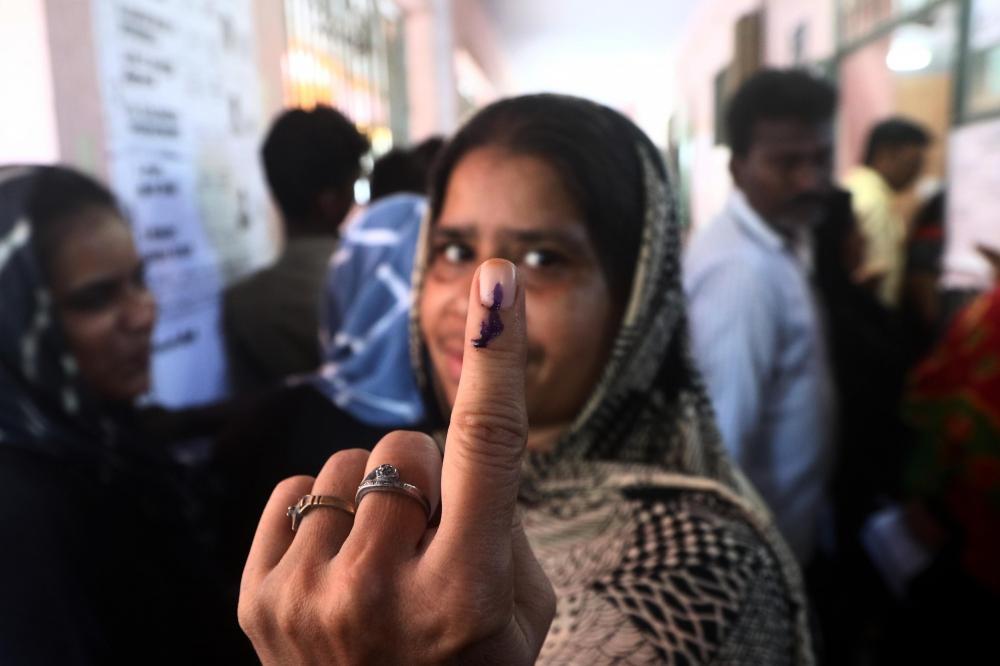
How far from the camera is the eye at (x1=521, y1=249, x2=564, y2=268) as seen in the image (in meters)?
0.63

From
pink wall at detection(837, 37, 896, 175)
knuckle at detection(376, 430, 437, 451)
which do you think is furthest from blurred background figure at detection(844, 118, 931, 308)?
knuckle at detection(376, 430, 437, 451)

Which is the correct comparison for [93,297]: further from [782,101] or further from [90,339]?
[782,101]

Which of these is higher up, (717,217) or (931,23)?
(931,23)

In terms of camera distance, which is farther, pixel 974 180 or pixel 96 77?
pixel 974 180

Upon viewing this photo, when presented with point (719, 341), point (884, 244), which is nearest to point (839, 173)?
point (884, 244)

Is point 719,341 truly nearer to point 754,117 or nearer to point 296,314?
point 754,117

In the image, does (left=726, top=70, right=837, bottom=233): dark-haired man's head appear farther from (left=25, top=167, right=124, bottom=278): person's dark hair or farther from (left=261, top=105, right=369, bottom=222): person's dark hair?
(left=25, top=167, right=124, bottom=278): person's dark hair

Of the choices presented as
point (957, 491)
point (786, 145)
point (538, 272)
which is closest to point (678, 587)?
point (538, 272)

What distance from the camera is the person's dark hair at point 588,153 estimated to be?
2.24 feet

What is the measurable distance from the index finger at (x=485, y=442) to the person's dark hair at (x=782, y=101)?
1.36 m

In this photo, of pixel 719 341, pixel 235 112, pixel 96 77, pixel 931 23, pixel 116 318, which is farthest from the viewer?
pixel 931 23

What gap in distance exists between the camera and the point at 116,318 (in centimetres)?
96

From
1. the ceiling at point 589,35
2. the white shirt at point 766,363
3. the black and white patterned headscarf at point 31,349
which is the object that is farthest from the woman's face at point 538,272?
the ceiling at point 589,35

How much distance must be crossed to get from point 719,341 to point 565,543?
0.71m
